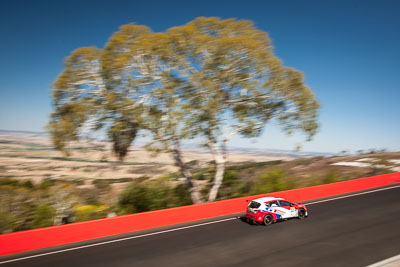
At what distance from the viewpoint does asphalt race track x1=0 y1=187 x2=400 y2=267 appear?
27.1 ft

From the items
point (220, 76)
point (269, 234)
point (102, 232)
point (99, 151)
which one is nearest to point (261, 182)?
point (220, 76)

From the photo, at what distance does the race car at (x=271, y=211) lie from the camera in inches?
465

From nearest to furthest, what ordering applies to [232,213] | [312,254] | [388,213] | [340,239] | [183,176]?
[312,254] → [340,239] → [388,213] → [232,213] → [183,176]

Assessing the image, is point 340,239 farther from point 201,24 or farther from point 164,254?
point 201,24

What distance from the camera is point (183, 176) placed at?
745 inches

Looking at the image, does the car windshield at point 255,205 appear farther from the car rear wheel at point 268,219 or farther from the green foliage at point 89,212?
the green foliage at point 89,212

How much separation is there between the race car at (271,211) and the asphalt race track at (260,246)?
31 cm

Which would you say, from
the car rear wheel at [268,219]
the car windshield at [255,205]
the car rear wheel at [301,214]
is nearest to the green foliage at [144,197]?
the car windshield at [255,205]

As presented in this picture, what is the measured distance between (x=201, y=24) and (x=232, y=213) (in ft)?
36.5

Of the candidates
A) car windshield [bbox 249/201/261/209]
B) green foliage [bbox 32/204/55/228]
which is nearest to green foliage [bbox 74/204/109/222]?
green foliage [bbox 32/204/55/228]

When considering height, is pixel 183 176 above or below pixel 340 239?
above

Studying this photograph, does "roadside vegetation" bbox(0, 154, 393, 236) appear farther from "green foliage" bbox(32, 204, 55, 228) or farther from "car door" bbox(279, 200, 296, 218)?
"car door" bbox(279, 200, 296, 218)

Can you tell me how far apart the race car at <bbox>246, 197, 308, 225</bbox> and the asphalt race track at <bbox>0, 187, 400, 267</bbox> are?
1.01 ft

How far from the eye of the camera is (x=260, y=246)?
9375mm
